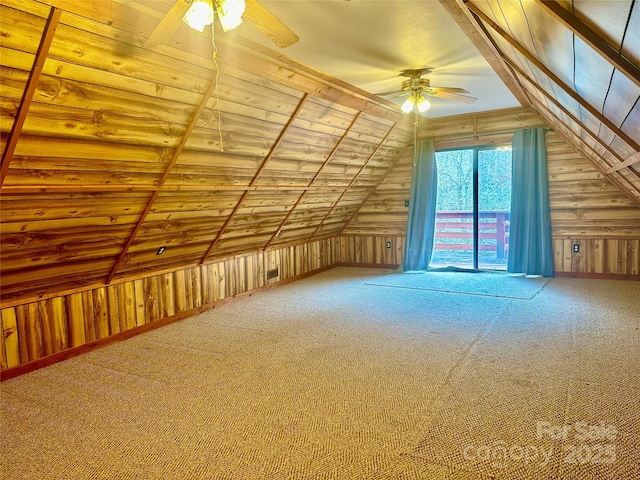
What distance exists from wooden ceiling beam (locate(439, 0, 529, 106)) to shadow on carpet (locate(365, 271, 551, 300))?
7.93ft

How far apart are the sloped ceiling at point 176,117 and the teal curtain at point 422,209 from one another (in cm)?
181

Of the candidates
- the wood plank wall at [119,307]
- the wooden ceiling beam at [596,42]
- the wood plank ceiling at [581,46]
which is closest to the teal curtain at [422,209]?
the wood plank wall at [119,307]

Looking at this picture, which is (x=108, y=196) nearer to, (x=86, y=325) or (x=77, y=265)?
(x=77, y=265)

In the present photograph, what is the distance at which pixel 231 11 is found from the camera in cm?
157

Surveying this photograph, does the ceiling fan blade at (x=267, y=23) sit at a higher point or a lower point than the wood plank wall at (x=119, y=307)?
higher

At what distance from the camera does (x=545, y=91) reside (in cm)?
269

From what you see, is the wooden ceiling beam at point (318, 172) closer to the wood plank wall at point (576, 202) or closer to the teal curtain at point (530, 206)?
the wood plank wall at point (576, 202)

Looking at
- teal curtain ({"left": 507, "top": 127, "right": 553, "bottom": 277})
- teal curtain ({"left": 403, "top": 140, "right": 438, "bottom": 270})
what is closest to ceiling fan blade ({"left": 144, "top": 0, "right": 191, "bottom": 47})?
teal curtain ({"left": 403, "top": 140, "right": 438, "bottom": 270})

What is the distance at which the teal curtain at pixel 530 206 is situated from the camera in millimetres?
5430

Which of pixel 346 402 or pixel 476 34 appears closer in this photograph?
pixel 346 402

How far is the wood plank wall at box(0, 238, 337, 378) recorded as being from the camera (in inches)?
113

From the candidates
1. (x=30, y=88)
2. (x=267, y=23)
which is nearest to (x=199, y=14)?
(x=267, y=23)

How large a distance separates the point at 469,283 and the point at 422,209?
4.62 feet

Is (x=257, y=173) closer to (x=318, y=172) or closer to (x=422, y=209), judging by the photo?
(x=318, y=172)
